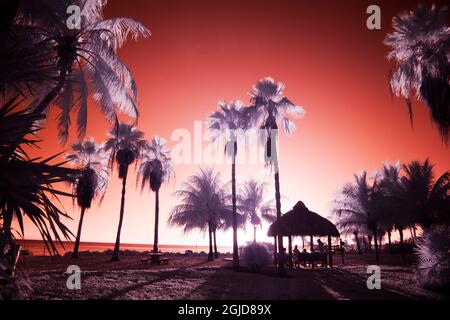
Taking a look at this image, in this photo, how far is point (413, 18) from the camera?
48.6 feet

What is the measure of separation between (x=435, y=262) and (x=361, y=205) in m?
24.4

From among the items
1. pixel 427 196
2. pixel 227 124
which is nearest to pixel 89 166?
pixel 227 124

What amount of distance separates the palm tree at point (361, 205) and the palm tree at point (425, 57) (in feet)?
57.1

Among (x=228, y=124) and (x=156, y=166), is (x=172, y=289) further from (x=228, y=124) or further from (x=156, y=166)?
(x=156, y=166)

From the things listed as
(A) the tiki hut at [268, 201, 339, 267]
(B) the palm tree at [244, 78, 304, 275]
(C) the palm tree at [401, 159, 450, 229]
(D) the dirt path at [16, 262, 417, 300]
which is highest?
(B) the palm tree at [244, 78, 304, 275]

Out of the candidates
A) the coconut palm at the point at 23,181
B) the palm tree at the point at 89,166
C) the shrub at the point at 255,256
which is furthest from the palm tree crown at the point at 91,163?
the coconut palm at the point at 23,181

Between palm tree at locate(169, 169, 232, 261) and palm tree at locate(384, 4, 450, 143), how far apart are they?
22.7 metres

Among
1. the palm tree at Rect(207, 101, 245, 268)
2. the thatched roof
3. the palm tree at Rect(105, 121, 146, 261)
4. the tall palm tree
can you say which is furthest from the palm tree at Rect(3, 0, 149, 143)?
the tall palm tree

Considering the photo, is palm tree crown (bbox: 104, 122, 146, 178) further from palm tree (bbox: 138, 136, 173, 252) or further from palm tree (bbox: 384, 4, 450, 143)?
palm tree (bbox: 384, 4, 450, 143)

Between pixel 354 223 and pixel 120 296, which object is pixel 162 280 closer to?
pixel 120 296

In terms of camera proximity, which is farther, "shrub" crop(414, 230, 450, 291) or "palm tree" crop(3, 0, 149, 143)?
"palm tree" crop(3, 0, 149, 143)

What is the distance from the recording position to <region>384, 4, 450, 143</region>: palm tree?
1395 cm
